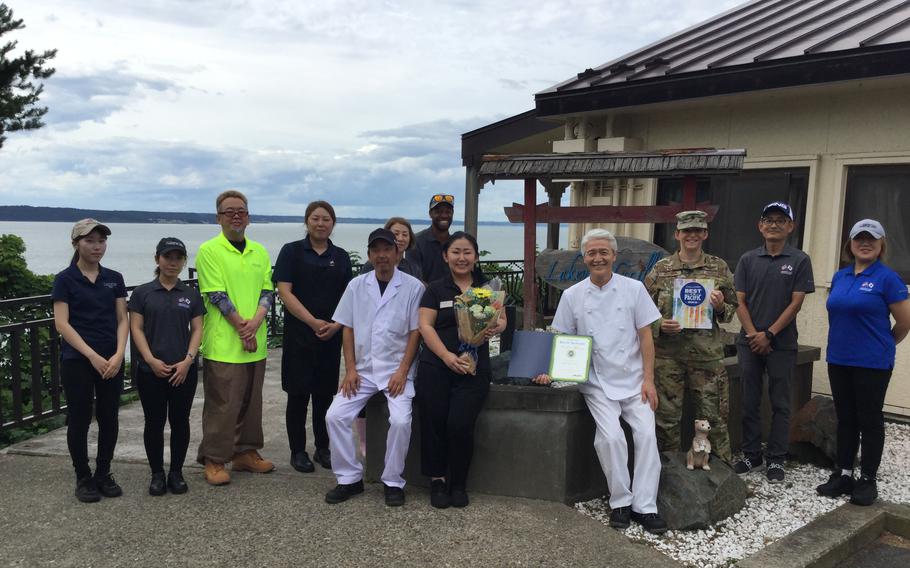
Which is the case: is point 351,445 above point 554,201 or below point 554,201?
below

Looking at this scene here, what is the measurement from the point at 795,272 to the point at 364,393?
10.5 feet

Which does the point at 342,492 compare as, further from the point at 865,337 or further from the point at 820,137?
the point at 820,137

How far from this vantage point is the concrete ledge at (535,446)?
4.46 meters

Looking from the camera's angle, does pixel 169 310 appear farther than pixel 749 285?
No

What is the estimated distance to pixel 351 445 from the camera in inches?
176

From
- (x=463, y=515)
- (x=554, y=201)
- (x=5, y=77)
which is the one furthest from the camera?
(x=554, y=201)

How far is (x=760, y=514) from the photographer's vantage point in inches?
176

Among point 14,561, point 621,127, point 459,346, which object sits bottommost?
point 14,561

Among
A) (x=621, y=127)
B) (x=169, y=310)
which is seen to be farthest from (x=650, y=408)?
(x=621, y=127)

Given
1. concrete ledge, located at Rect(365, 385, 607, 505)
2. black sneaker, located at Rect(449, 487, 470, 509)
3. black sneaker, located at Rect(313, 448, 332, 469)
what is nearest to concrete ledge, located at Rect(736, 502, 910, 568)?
concrete ledge, located at Rect(365, 385, 607, 505)

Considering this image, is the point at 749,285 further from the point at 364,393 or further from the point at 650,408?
the point at 364,393

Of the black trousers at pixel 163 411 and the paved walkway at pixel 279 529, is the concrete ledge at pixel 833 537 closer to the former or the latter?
the paved walkway at pixel 279 529

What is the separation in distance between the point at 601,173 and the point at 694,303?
1.60 metres

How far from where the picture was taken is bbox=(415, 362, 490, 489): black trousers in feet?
14.2
